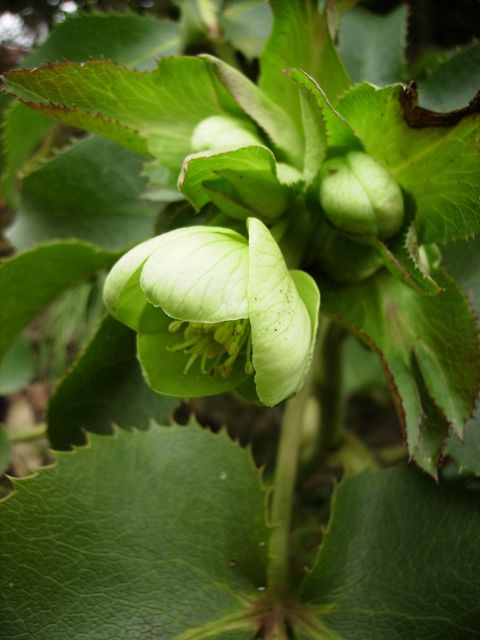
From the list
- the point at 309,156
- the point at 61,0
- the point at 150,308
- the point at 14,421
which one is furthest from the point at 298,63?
the point at 14,421

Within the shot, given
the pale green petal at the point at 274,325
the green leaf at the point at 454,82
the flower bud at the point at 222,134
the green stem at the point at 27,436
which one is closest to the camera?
the pale green petal at the point at 274,325

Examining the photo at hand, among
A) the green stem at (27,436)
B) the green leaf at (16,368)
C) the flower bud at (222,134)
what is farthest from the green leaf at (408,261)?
the green leaf at (16,368)

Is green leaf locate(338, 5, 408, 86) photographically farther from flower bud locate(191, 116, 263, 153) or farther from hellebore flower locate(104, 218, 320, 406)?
hellebore flower locate(104, 218, 320, 406)

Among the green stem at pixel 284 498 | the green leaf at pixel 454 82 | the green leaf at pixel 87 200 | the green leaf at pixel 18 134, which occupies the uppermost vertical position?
the green leaf at pixel 454 82

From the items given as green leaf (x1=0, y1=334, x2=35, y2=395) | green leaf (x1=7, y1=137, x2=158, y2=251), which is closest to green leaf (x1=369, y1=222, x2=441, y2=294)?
green leaf (x1=7, y1=137, x2=158, y2=251)

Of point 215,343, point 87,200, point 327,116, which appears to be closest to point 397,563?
point 215,343

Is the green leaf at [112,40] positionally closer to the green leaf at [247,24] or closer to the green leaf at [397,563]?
the green leaf at [247,24]

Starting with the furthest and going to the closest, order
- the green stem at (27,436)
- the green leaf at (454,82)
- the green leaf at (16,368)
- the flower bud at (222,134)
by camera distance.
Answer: the green leaf at (16,368) < the green stem at (27,436) < the green leaf at (454,82) < the flower bud at (222,134)

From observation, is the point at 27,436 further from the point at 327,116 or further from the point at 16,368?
the point at 327,116
